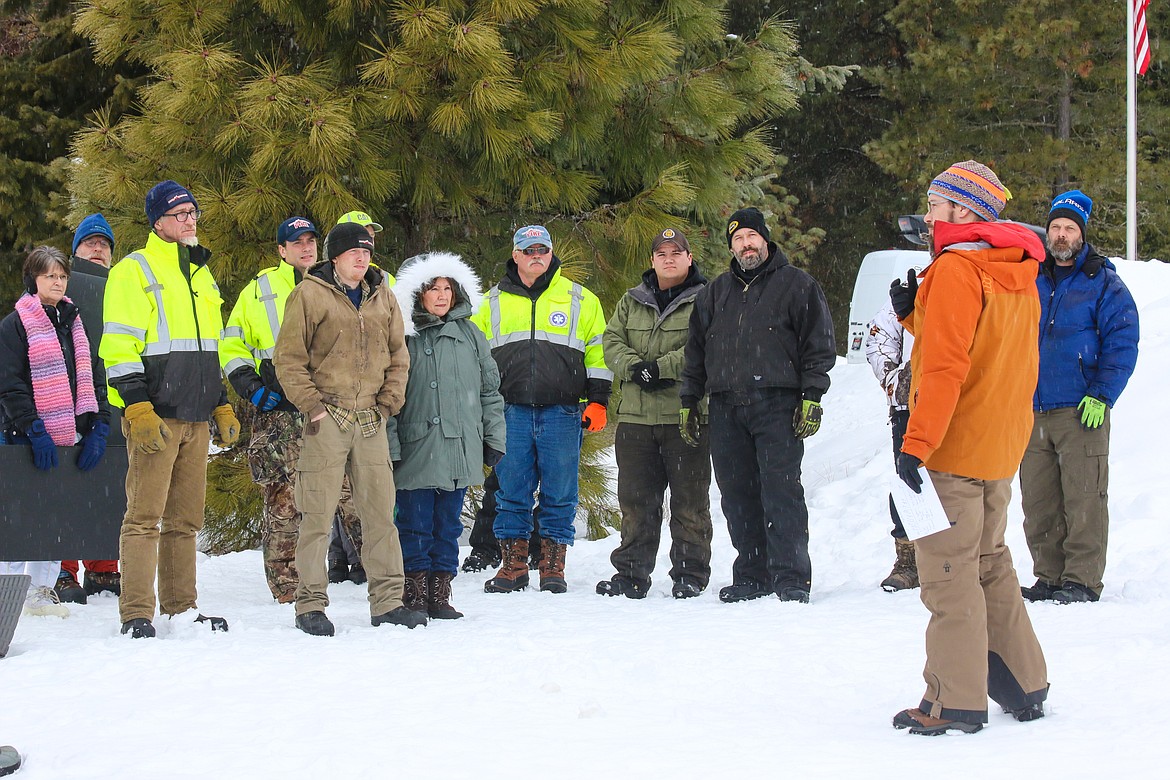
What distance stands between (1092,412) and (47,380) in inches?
208

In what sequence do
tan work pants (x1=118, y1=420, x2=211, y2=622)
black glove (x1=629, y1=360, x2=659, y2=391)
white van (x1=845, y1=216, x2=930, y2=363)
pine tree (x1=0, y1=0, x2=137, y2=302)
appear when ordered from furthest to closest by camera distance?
white van (x1=845, y1=216, x2=930, y2=363), pine tree (x1=0, y1=0, x2=137, y2=302), black glove (x1=629, y1=360, x2=659, y2=391), tan work pants (x1=118, y1=420, x2=211, y2=622)

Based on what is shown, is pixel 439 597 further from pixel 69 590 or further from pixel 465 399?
pixel 69 590

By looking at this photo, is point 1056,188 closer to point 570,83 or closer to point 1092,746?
point 570,83

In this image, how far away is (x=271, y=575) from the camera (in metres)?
6.50

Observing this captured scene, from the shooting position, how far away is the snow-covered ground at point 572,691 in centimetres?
356

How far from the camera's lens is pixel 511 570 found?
271 inches

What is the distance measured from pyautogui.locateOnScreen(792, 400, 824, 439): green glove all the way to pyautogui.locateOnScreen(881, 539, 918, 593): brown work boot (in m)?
0.90

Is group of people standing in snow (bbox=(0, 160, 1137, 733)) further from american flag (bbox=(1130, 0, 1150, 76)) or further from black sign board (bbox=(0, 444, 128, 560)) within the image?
american flag (bbox=(1130, 0, 1150, 76))

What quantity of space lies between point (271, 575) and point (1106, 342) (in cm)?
448

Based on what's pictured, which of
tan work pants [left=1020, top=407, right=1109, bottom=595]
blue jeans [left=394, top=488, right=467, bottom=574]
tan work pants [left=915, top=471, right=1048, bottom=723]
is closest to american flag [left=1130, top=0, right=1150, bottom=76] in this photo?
tan work pants [left=1020, top=407, right=1109, bottom=595]

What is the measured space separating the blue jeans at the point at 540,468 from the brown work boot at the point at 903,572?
1777 millimetres

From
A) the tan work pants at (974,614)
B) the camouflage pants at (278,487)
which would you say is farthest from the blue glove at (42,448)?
the tan work pants at (974,614)

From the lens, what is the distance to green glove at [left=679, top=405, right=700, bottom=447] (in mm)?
6531

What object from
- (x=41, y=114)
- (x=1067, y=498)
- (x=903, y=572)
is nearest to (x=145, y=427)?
(x=903, y=572)
